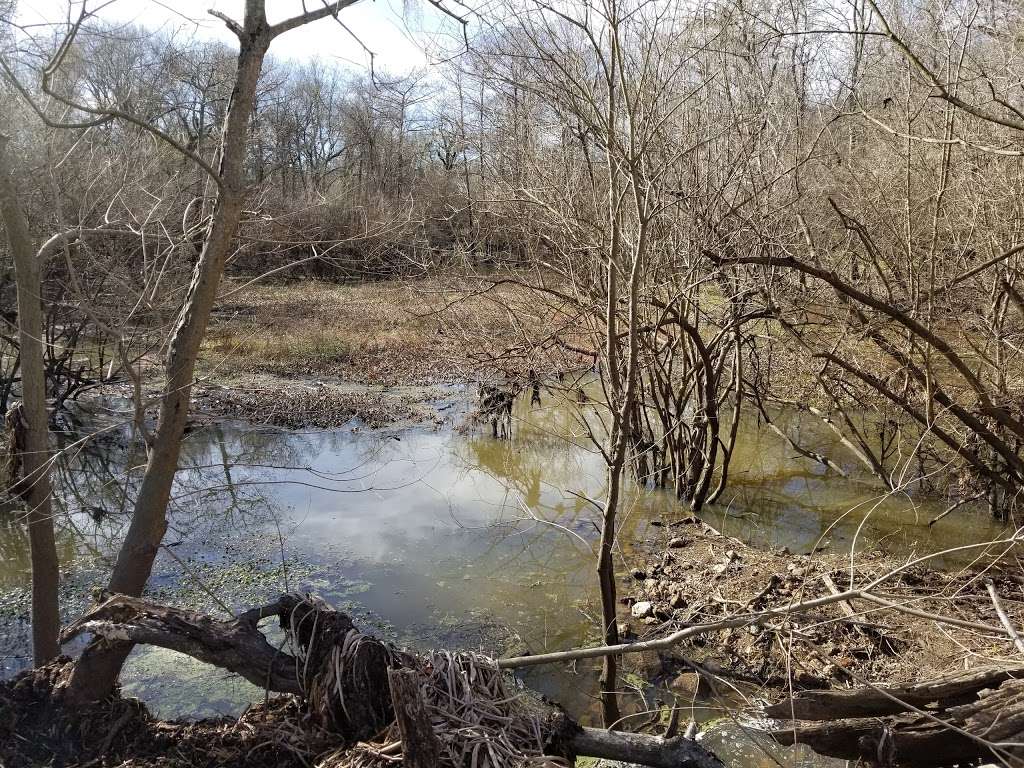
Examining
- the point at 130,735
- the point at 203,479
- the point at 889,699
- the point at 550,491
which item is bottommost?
the point at 550,491

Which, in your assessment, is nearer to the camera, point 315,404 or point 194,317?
point 194,317

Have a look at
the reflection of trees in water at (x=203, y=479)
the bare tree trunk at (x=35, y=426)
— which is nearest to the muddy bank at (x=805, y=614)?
the reflection of trees in water at (x=203, y=479)

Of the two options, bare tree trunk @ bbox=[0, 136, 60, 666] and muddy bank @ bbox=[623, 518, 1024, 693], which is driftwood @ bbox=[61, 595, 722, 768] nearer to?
bare tree trunk @ bbox=[0, 136, 60, 666]

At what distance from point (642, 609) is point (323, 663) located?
3973mm

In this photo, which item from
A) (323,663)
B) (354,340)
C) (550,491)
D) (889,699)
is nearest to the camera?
(323,663)

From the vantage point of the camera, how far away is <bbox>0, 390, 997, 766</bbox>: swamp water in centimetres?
554

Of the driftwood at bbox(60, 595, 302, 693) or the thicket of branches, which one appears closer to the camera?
the driftwood at bbox(60, 595, 302, 693)

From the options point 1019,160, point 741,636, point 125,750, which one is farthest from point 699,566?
point 125,750

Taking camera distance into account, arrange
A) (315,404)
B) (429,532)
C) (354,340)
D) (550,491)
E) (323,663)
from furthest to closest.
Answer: (354,340), (315,404), (550,491), (429,532), (323,663)

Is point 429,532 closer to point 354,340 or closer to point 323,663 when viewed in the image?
point 323,663

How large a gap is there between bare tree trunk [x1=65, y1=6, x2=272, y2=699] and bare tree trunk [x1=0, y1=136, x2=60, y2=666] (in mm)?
962

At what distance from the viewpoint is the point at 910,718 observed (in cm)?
308

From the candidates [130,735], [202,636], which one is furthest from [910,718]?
[130,735]

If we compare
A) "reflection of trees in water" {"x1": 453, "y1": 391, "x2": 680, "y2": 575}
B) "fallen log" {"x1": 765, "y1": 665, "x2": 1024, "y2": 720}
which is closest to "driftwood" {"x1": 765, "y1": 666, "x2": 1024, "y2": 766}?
"fallen log" {"x1": 765, "y1": 665, "x2": 1024, "y2": 720}
